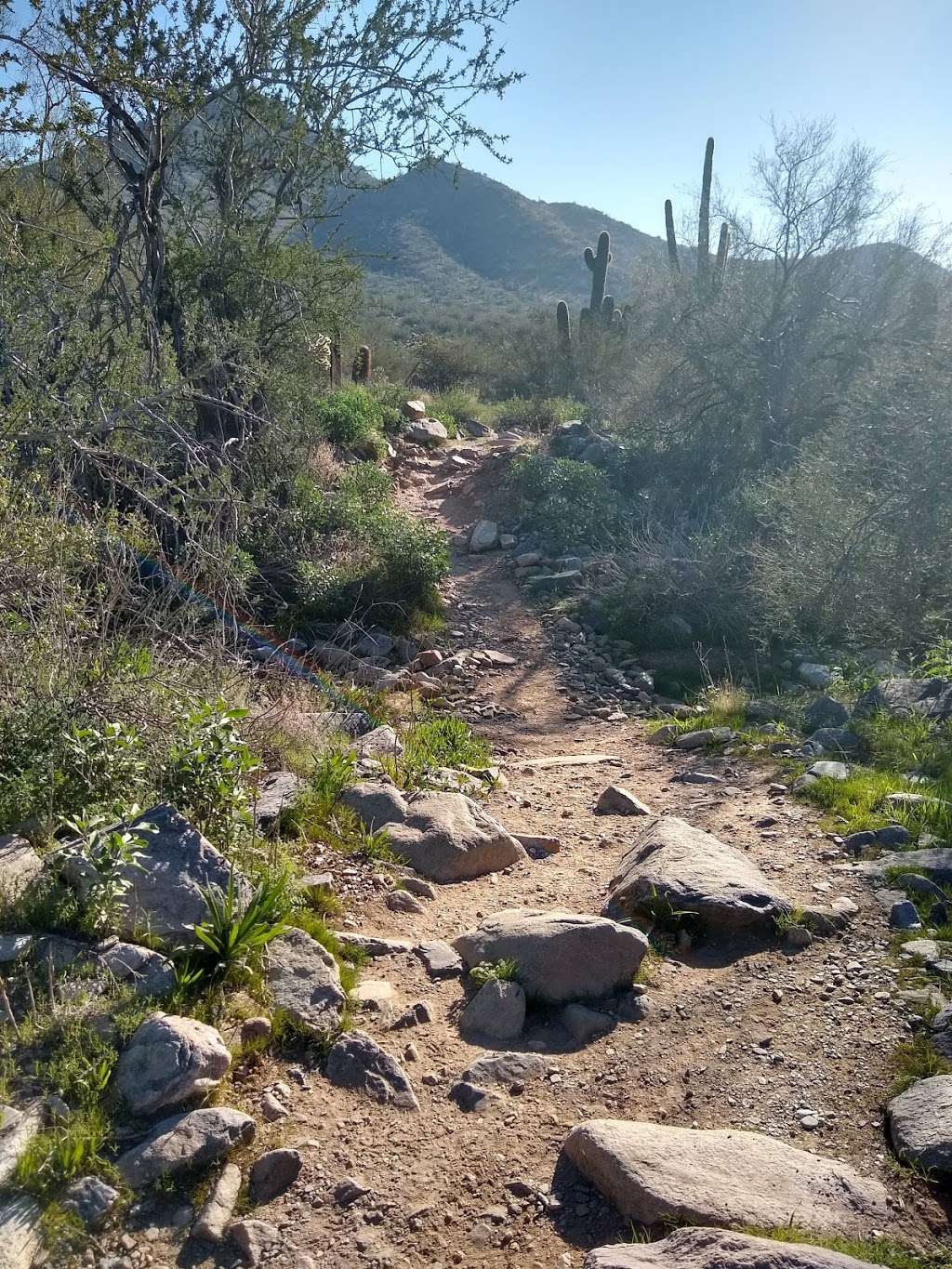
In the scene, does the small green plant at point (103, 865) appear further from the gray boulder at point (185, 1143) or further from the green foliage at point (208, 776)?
the gray boulder at point (185, 1143)

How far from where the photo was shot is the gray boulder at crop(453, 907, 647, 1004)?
135 inches

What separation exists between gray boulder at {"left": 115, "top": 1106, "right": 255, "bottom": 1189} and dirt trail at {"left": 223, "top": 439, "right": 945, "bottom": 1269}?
4.5 inches

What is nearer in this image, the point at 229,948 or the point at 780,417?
the point at 229,948

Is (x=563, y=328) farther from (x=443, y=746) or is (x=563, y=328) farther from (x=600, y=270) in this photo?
(x=443, y=746)

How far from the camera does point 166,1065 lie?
259 centimetres

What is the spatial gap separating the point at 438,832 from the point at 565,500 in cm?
759

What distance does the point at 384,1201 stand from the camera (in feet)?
8.27

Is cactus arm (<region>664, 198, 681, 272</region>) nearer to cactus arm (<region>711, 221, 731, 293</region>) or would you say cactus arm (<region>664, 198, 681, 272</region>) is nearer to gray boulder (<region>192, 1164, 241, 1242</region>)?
cactus arm (<region>711, 221, 731, 293</region>)

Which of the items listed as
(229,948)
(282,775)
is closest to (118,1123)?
(229,948)

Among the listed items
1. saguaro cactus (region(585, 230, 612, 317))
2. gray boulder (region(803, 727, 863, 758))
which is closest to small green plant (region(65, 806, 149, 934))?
gray boulder (region(803, 727, 863, 758))

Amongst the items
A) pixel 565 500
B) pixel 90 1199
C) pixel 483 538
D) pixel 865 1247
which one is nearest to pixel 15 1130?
pixel 90 1199

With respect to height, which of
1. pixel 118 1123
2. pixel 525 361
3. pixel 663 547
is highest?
pixel 525 361

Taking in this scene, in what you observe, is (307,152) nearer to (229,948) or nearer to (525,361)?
(229,948)

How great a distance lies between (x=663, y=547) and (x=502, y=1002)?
277 inches
